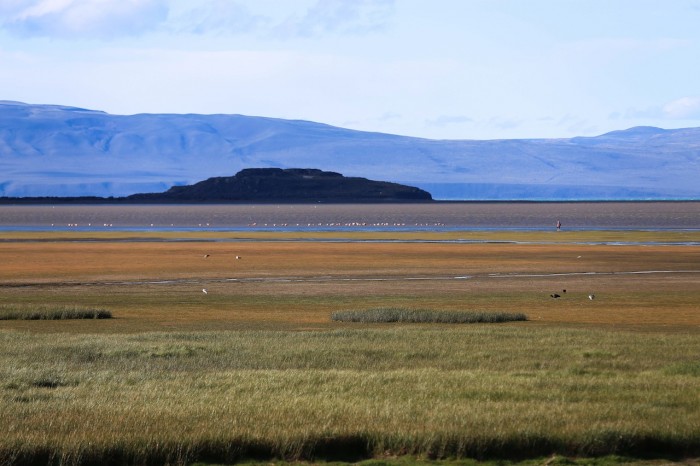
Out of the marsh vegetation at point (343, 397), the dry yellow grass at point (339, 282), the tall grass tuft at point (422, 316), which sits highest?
the marsh vegetation at point (343, 397)

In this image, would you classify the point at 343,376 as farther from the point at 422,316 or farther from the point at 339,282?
the point at 339,282

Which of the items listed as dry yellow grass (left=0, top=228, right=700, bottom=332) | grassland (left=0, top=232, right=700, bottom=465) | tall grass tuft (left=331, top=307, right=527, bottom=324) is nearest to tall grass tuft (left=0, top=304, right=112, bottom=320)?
dry yellow grass (left=0, top=228, right=700, bottom=332)

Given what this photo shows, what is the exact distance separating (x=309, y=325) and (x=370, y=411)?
1345 centimetres

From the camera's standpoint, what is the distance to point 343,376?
691 inches

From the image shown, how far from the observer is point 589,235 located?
91438mm

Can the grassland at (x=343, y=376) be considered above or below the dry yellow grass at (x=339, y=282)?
above

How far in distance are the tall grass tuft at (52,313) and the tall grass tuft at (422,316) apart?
648 cm

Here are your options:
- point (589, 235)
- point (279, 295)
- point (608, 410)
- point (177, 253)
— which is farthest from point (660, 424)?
point (589, 235)

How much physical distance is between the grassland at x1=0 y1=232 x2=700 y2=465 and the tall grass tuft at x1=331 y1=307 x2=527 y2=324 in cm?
67

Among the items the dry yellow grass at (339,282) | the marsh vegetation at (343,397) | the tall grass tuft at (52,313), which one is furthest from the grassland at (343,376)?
the tall grass tuft at (52,313)

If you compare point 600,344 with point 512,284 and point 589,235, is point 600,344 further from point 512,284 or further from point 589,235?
point 589,235

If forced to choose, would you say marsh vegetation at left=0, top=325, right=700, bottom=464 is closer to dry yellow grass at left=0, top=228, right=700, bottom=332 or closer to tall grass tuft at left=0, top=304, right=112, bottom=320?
dry yellow grass at left=0, top=228, right=700, bottom=332

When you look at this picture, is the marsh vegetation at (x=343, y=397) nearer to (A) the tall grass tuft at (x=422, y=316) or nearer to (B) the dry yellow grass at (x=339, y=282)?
(A) the tall grass tuft at (x=422, y=316)

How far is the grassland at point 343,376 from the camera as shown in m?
13.0
